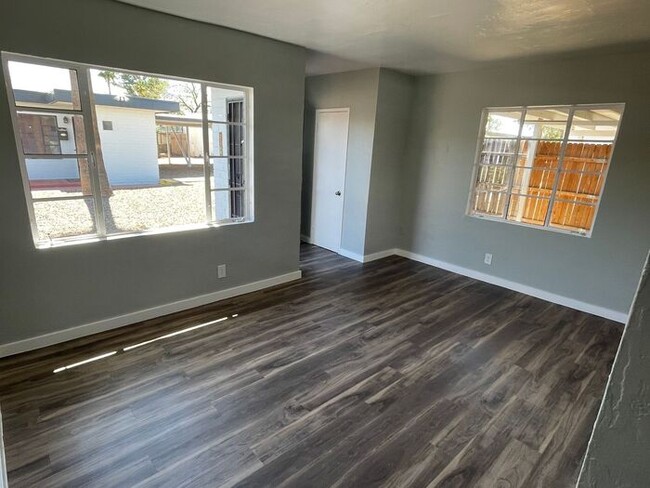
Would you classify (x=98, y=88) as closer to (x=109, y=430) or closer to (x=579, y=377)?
(x=109, y=430)

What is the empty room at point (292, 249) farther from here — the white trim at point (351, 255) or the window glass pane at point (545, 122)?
the white trim at point (351, 255)

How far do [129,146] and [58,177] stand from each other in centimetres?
57

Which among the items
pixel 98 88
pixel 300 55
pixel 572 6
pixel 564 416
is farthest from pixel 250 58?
pixel 564 416

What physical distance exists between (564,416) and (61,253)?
12.5 ft

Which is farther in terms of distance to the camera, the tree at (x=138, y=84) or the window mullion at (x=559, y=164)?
the window mullion at (x=559, y=164)

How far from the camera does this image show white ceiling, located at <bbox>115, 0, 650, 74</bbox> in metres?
2.33

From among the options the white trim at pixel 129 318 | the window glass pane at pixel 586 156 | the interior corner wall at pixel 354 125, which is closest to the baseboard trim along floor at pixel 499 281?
the interior corner wall at pixel 354 125

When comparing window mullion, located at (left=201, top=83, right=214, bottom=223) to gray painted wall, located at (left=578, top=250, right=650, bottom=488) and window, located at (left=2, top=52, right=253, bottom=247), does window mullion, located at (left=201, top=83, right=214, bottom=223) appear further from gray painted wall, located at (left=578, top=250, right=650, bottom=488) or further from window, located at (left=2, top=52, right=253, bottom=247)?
gray painted wall, located at (left=578, top=250, right=650, bottom=488)

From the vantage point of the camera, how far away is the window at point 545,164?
3639mm

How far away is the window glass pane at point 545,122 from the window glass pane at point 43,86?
452 cm

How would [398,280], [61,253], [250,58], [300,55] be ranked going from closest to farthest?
1. [61,253]
2. [250,58]
3. [300,55]
4. [398,280]

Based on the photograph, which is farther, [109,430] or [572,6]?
[572,6]

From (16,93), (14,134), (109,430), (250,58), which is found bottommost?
(109,430)

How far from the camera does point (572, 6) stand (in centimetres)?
222
